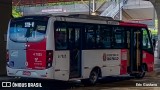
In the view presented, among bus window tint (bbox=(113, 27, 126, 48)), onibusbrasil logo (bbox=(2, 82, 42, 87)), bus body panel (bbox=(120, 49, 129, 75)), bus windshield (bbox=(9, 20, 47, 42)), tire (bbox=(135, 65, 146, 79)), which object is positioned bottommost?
tire (bbox=(135, 65, 146, 79))

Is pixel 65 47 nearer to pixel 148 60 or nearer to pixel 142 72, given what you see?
pixel 142 72

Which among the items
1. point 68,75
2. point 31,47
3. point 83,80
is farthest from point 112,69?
point 31,47

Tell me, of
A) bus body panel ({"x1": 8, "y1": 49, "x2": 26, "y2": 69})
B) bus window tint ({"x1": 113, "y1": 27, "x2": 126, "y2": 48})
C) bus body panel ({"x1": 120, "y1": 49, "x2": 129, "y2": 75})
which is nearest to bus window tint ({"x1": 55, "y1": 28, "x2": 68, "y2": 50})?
bus body panel ({"x1": 8, "y1": 49, "x2": 26, "y2": 69})

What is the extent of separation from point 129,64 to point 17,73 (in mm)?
6300

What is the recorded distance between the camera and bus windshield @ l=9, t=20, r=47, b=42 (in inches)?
592

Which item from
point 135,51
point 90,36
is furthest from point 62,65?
point 135,51

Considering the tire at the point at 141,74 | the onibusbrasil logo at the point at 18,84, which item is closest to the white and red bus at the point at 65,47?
the onibusbrasil logo at the point at 18,84

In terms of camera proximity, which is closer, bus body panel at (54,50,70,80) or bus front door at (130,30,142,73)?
bus body panel at (54,50,70,80)

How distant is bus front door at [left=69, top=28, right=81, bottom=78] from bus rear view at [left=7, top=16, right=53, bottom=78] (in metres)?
1.18

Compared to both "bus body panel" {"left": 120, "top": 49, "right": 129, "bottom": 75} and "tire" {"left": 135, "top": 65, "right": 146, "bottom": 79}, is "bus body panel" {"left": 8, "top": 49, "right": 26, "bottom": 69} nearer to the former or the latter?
"bus body panel" {"left": 120, "top": 49, "right": 129, "bottom": 75}

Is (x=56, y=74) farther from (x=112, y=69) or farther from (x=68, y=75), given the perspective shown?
(x=112, y=69)

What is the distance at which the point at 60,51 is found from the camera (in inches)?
594

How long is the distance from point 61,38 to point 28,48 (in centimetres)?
125

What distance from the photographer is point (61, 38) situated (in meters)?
15.3
